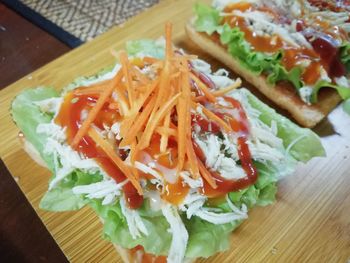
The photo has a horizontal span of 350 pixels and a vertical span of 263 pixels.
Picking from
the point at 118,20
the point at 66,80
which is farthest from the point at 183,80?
the point at 118,20

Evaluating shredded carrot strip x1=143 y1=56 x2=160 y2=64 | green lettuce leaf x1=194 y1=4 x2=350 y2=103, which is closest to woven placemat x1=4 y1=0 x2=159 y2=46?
green lettuce leaf x1=194 y1=4 x2=350 y2=103

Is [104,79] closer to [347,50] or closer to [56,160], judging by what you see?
[56,160]

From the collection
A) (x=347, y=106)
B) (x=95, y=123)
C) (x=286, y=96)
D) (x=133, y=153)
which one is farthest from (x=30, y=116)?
(x=347, y=106)

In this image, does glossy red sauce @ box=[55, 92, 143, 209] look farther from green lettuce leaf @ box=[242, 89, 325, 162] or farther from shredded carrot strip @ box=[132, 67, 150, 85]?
green lettuce leaf @ box=[242, 89, 325, 162]

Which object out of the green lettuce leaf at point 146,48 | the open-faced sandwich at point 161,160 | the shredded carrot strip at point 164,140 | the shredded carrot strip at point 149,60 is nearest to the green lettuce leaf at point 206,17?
the green lettuce leaf at point 146,48

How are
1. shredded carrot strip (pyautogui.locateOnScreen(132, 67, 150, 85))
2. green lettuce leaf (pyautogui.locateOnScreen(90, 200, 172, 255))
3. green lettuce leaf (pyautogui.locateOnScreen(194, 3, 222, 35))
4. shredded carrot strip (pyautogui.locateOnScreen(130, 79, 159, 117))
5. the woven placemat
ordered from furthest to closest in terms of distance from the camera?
the woven placemat
green lettuce leaf (pyautogui.locateOnScreen(194, 3, 222, 35))
shredded carrot strip (pyautogui.locateOnScreen(132, 67, 150, 85))
shredded carrot strip (pyautogui.locateOnScreen(130, 79, 159, 117))
green lettuce leaf (pyautogui.locateOnScreen(90, 200, 172, 255))

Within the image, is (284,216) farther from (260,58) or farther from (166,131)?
(260,58)

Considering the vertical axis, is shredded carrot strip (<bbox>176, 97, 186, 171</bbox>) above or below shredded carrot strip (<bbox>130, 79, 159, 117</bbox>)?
below
